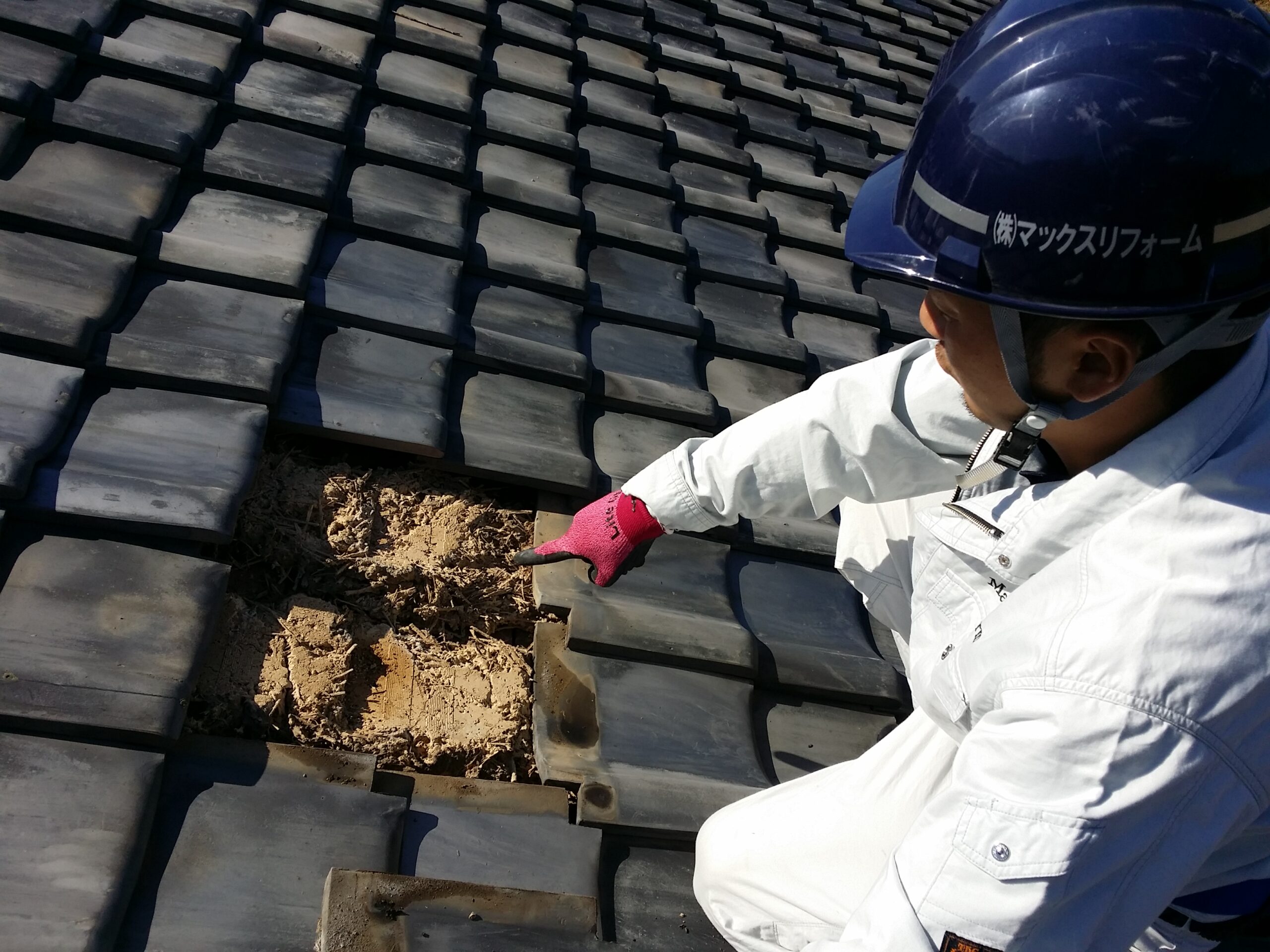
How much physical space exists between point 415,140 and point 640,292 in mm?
681

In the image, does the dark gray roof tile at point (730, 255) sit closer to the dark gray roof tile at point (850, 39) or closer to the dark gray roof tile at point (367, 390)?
the dark gray roof tile at point (367, 390)

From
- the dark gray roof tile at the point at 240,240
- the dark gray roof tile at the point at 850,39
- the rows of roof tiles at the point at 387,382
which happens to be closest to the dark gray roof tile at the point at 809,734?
the rows of roof tiles at the point at 387,382

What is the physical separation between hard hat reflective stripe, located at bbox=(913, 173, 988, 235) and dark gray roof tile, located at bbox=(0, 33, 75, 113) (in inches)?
69.1

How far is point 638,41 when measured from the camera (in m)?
3.33

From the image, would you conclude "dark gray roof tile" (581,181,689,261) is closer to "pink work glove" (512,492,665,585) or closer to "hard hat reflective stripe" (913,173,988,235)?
"pink work glove" (512,492,665,585)

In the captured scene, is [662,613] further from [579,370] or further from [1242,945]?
[1242,945]

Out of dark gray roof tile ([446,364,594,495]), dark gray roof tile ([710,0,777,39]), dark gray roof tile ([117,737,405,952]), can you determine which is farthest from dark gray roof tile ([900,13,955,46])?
dark gray roof tile ([117,737,405,952])

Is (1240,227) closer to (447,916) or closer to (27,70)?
(447,916)

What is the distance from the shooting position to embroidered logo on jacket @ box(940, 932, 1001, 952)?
117cm

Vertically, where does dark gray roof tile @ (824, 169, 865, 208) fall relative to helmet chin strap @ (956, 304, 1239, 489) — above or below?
below

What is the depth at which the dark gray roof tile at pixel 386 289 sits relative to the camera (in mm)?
2111

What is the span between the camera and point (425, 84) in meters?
2.71

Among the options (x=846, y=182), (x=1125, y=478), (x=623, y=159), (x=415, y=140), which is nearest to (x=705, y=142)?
(x=623, y=159)

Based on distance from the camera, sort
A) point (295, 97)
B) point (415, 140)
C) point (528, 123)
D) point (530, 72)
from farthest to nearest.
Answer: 1. point (530, 72)
2. point (528, 123)
3. point (415, 140)
4. point (295, 97)
